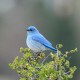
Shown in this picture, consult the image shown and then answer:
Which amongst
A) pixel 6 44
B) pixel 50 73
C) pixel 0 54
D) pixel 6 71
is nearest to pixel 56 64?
pixel 50 73

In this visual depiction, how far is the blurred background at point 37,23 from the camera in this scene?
19.9m

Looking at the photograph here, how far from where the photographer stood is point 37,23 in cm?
2216

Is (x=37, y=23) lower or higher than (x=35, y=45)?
higher

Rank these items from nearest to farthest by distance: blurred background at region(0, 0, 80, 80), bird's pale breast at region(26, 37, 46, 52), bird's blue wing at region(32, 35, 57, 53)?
bird's pale breast at region(26, 37, 46, 52)
bird's blue wing at region(32, 35, 57, 53)
blurred background at region(0, 0, 80, 80)

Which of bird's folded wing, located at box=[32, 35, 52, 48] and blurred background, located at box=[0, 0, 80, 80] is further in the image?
blurred background, located at box=[0, 0, 80, 80]

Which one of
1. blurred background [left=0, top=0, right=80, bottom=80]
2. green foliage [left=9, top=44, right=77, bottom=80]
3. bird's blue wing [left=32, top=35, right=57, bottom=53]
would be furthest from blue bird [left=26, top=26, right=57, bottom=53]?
blurred background [left=0, top=0, right=80, bottom=80]

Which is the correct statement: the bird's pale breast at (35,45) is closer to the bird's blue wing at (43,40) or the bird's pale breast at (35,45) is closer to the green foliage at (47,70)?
the bird's blue wing at (43,40)

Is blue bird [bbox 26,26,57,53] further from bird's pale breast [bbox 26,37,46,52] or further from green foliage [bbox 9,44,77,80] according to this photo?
green foliage [bbox 9,44,77,80]

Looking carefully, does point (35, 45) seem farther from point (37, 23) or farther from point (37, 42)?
point (37, 23)

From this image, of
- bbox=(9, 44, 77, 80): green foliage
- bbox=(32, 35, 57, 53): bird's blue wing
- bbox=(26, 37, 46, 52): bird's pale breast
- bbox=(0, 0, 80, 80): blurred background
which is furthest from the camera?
bbox=(0, 0, 80, 80): blurred background

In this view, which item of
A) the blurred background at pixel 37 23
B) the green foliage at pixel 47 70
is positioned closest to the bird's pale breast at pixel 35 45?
the green foliage at pixel 47 70

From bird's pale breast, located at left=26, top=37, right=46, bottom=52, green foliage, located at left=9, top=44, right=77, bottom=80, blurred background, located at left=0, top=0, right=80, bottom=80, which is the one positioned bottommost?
green foliage, located at left=9, top=44, right=77, bottom=80

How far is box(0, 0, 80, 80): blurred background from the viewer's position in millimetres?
19875

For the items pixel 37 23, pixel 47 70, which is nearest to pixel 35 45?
pixel 47 70
